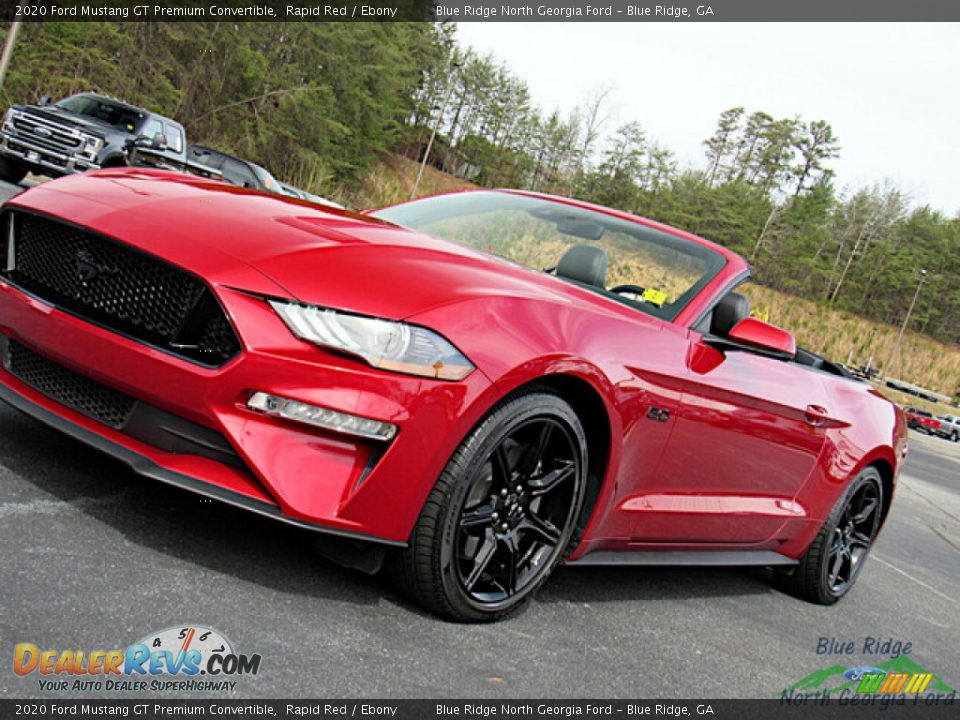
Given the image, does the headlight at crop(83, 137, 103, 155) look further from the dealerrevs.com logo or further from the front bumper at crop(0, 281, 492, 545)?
the dealerrevs.com logo

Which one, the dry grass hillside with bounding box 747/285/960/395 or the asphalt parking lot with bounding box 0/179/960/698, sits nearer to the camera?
the asphalt parking lot with bounding box 0/179/960/698

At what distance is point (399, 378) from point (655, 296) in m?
1.65

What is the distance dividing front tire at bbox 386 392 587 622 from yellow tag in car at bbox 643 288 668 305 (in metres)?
0.91

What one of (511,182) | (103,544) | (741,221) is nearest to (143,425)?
(103,544)

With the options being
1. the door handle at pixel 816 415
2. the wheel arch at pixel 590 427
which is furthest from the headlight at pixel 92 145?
the wheel arch at pixel 590 427

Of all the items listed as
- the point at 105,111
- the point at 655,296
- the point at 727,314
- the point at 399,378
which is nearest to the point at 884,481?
the point at 727,314

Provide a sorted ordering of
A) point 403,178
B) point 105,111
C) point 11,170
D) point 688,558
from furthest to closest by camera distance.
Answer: point 403,178, point 105,111, point 11,170, point 688,558

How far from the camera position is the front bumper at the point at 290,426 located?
2.59 metres

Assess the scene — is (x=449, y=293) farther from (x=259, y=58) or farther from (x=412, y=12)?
(x=412, y=12)

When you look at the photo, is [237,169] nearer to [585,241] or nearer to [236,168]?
[236,168]

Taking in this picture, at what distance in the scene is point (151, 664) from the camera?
2199 mm

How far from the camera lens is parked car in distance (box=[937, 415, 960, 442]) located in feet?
168

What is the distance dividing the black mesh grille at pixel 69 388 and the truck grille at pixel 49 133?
1409 centimetres

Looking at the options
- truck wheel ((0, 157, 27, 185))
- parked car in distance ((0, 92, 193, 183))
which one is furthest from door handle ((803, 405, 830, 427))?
truck wheel ((0, 157, 27, 185))
